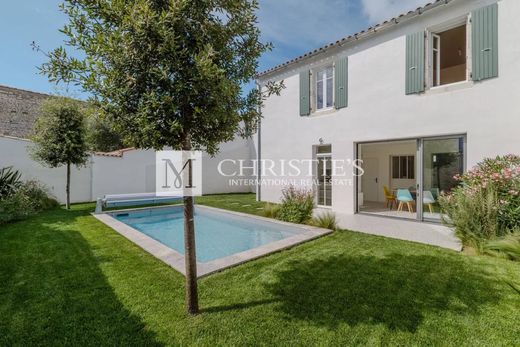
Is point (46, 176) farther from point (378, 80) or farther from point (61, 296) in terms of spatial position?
point (378, 80)

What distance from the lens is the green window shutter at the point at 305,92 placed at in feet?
38.4

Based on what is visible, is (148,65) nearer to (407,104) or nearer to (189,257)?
(189,257)

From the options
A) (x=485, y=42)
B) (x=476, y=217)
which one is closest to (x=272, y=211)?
(x=476, y=217)

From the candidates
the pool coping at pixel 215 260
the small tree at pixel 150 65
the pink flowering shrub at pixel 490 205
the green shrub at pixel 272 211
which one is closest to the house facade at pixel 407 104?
the pink flowering shrub at pixel 490 205

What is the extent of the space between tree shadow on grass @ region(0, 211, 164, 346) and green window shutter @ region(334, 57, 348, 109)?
9983 millimetres

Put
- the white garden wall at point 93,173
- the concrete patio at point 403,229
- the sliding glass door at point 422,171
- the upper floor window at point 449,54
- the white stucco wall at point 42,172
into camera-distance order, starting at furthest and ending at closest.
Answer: the white garden wall at point 93,173 < the white stucco wall at point 42,172 < the upper floor window at point 449,54 < the sliding glass door at point 422,171 < the concrete patio at point 403,229

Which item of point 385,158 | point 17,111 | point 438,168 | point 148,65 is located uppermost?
point 17,111

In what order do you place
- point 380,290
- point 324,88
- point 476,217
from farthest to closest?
point 324,88 < point 476,217 < point 380,290

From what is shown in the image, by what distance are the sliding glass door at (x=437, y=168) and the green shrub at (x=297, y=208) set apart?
389cm

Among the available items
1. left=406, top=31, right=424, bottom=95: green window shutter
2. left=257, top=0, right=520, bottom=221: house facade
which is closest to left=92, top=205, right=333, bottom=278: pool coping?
left=257, top=0, right=520, bottom=221: house facade

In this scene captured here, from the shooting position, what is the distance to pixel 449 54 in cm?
1059

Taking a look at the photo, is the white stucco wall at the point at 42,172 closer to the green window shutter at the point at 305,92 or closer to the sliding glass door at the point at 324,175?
the green window shutter at the point at 305,92

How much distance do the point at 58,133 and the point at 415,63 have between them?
14.6 meters

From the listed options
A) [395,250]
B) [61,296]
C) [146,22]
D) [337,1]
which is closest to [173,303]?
[61,296]
